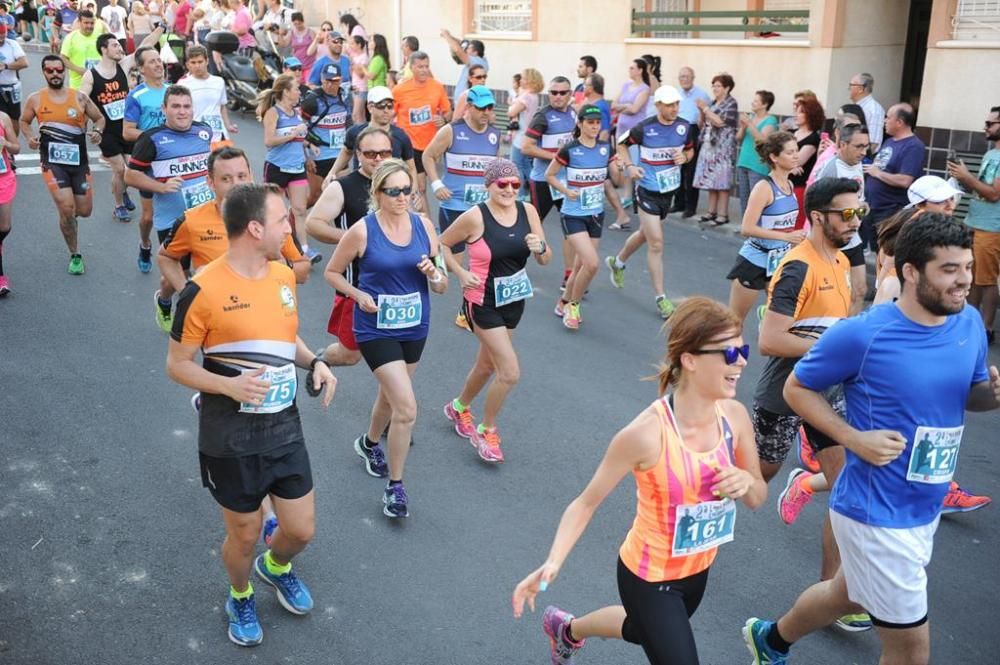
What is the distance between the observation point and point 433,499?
6.02m

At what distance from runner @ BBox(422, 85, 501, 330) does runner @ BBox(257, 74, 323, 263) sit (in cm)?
178

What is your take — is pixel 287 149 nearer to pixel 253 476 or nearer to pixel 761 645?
pixel 253 476

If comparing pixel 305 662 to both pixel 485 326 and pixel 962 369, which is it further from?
pixel 962 369

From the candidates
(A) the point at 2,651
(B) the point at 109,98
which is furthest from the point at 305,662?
(B) the point at 109,98

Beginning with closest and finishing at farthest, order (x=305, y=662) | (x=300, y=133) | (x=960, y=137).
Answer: (x=305, y=662)
(x=300, y=133)
(x=960, y=137)

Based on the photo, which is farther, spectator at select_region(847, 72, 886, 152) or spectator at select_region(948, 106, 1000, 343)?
spectator at select_region(847, 72, 886, 152)

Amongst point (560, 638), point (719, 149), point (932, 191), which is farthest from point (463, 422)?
point (719, 149)

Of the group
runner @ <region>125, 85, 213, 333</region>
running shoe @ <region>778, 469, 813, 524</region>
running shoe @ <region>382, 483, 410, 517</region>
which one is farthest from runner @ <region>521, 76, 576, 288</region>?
running shoe @ <region>778, 469, 813, 524</region>

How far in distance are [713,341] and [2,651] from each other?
3304mm

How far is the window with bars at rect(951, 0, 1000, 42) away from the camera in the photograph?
11234 millimetres

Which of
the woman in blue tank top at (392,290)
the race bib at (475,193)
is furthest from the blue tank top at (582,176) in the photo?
the woman in blue tank top at (392,290)

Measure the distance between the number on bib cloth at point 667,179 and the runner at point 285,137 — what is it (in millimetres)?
3478

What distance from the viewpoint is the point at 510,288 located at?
21.1 feet

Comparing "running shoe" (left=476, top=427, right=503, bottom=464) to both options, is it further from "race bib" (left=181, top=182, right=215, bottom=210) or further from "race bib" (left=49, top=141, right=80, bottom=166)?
"race bib" (left=49, top=141, right=80, bottom=166)
